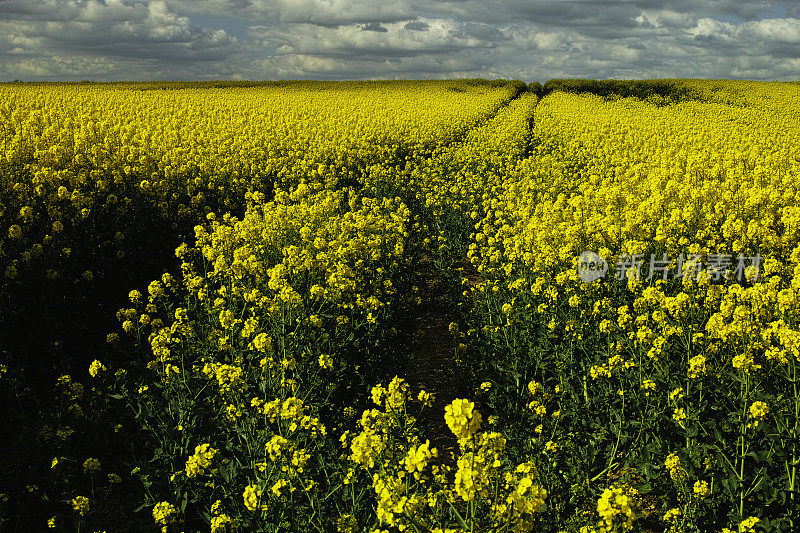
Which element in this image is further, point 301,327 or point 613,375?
point 301,327

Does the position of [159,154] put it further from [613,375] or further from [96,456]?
[613,375]

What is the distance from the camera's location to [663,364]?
4.57 m

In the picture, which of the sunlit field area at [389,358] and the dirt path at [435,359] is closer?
the sunlit field area at [389,358]

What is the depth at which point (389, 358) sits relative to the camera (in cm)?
584

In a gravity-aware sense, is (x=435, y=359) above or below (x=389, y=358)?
below

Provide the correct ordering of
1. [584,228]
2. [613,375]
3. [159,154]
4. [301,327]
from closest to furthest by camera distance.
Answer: [613,375] < [301,327] < [584,228] < [159,154]

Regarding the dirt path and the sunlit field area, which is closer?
the sunlit field area

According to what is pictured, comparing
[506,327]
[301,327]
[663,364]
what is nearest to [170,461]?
[301,327]

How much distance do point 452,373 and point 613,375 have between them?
1922 millimetres

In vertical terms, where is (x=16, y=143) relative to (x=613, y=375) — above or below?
above

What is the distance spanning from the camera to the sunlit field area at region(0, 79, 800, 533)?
3.58m

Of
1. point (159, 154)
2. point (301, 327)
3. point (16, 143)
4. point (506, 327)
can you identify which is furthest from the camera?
point (159, 154)

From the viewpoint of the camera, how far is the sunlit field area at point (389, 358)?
11.7 ft

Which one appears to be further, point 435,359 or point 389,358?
point 435,359
